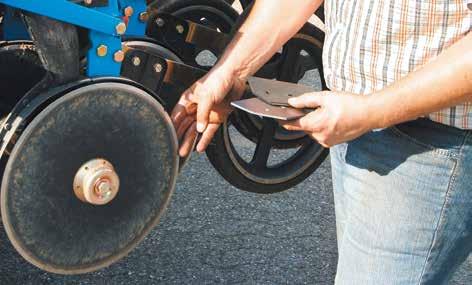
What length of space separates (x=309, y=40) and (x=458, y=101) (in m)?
1.04

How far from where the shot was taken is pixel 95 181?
143 centimetres

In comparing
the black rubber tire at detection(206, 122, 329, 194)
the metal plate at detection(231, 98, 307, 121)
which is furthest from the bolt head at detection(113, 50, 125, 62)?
the black rubber tire at detection(206, 122, 329, 194)

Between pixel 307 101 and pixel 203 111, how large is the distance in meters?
0.29

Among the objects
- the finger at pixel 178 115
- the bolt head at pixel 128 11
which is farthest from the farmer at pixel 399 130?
the bolt head at pixel 128 11

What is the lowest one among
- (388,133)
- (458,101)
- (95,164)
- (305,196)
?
(305,196)

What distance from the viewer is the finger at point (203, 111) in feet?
5.04

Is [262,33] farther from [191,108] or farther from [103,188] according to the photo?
[103,188]

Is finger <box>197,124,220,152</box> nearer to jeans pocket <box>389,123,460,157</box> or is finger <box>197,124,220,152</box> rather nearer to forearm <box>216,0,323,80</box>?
forearm <box>216,0,323,80</box>

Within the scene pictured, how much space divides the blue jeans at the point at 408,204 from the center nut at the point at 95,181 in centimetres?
46

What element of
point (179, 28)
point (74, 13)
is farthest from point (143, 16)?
point (74, 13)

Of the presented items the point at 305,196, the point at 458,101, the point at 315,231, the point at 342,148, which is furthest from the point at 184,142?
the point at 305,196

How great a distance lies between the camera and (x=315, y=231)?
281 cm

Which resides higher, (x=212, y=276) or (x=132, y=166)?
(x=132, y=166)

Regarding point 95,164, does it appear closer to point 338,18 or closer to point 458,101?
point 338,18
